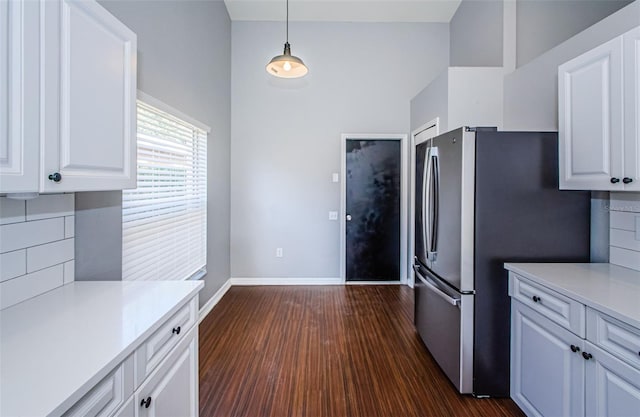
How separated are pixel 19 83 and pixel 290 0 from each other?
3.68 metres

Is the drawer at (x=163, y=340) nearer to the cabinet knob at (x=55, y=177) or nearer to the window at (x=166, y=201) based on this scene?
the cabinet knob at (x=55, y=177)

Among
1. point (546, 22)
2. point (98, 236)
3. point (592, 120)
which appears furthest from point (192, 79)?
point (546, 22)

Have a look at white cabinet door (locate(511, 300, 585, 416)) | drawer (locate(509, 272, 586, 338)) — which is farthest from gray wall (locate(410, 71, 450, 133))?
white cabinet door (locate(511, 300, 585, 416))

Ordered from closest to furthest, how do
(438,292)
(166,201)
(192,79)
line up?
(438,292) < (166,201) < (192,79)

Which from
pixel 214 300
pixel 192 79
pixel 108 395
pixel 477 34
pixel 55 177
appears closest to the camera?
pixel 108 395

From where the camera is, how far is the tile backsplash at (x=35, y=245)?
1.15m

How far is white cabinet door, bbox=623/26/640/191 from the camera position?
140 centimetres

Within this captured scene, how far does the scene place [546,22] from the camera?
290cm

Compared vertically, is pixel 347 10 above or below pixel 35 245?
above

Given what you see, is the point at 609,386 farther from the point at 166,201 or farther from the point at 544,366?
the point at 166,201

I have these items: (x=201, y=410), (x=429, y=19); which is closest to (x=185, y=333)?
(x=201, y=410)

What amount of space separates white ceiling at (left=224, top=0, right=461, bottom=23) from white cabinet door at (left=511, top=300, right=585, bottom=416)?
3.81 metres

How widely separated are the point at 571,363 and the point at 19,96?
241cm

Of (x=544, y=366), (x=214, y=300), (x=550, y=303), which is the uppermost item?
(x=550, y=303)
